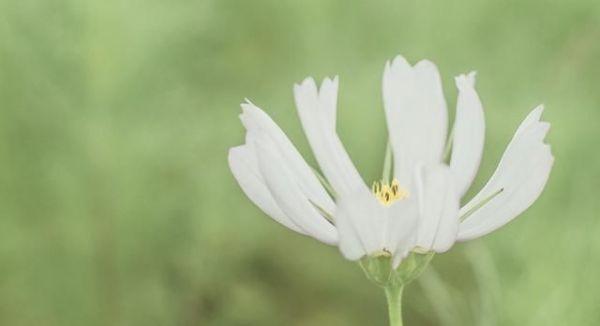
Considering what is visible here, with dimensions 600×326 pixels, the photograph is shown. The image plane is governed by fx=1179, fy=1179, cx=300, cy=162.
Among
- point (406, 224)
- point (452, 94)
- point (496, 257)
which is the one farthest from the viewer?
point (452, 94)

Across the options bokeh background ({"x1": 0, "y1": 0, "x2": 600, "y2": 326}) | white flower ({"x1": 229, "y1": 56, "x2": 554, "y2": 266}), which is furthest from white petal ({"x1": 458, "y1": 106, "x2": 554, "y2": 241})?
bokeh background ({"x1": 0, "y1": 0, "x2": 600, "y2": 326})

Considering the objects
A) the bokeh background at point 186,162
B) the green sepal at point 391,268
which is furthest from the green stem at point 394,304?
the bokeh background at point 186,162

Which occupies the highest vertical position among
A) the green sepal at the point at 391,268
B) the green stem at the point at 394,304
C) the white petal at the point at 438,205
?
the white petal at the point at 438,205

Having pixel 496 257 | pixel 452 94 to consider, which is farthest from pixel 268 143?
pixel 452 94

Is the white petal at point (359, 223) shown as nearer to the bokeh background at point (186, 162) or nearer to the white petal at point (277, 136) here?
the white petal at point (277, 136)

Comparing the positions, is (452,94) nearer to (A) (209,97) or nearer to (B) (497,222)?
(A) (209,97)
